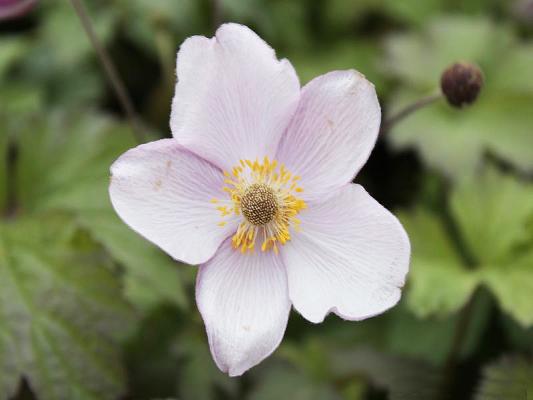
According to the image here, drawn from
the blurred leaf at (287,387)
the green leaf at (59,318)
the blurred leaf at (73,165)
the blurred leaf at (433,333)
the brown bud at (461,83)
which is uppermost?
the brown bud at (461,83)

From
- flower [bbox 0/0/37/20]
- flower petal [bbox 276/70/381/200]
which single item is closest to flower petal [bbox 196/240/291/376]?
flower petal [bbox 276/70/381/200]

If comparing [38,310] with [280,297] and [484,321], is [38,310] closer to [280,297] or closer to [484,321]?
[280,297]

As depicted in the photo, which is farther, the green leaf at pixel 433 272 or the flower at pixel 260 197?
the green leaf at pixel 433 272

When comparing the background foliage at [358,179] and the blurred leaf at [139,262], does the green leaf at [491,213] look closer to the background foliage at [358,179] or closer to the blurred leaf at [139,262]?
the background foliage at [358,179]

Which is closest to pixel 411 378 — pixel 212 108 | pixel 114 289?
pixel 114 289

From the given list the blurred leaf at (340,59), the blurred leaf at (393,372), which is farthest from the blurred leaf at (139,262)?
the blurred leaf at (340,59)

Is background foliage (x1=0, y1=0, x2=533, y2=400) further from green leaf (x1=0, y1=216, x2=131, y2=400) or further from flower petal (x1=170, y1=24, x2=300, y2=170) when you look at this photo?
flower petal (x1=170, y1=24, x2=300, y2=170)

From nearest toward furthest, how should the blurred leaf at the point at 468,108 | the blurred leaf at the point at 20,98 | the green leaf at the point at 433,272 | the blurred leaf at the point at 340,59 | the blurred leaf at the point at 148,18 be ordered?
the green leaf at the point at 433,272 < the blurred leaf at the point at 468,108 < the blurred leaf at the point at 20,98 < the blurred leaf at the point at 148,18 < the blurred leaf at the point at 340,59

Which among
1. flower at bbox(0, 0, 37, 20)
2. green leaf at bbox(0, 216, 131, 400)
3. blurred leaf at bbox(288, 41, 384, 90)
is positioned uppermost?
flower at bbox(0, 0, 37, 20)
